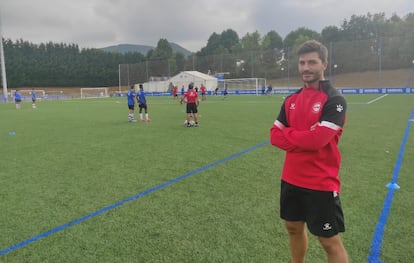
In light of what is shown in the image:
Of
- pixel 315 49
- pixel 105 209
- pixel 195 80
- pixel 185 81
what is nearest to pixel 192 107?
pixel 105 209

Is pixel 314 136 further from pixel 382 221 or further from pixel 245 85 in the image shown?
pixel 245 85

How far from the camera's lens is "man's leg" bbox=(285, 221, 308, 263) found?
247 centimetres

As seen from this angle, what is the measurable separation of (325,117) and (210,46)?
110194 millimetres

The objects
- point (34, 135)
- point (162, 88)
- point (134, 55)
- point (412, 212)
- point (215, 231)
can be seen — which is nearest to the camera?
point (215, 231)

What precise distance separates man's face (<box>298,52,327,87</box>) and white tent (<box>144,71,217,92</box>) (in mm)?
47738

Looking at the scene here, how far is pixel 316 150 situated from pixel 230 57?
53.9m

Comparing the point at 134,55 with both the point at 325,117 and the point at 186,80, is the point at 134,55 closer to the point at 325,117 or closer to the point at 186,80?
the point at 186,80

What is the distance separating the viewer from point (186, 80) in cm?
5272

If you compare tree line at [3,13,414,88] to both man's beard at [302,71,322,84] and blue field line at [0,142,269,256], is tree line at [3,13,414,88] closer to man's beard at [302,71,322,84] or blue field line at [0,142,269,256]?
blue field line at [0,142,269,256]

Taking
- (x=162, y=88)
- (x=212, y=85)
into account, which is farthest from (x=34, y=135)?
(x=162, y=88)

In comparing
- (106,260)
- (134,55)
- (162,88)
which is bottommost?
(106,260)

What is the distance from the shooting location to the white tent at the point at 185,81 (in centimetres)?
5019

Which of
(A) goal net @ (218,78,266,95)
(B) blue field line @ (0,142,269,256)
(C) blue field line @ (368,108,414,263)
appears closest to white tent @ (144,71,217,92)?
(A) goal net @ (218,78,266,95)

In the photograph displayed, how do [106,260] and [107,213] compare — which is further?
[107,213]
